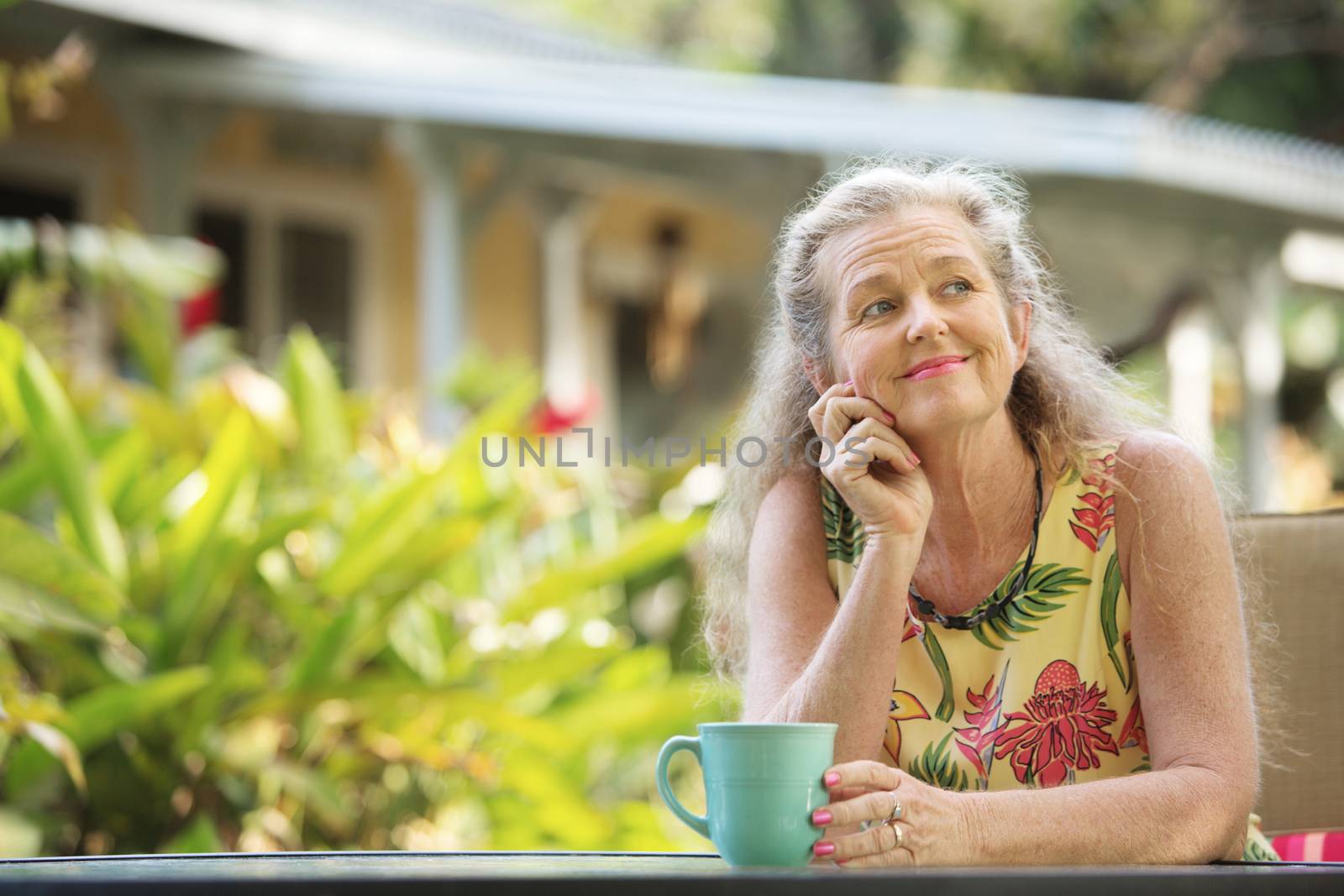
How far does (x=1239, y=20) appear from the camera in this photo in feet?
70.8

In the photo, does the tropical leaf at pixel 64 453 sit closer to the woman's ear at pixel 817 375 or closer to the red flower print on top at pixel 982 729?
the woman's ear at pixel 817 375

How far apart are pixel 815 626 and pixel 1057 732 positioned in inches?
11.4

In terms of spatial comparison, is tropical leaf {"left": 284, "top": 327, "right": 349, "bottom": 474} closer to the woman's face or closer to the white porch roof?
the woman's face

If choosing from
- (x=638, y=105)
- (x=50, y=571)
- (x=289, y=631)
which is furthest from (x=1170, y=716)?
(x=638, y=105)

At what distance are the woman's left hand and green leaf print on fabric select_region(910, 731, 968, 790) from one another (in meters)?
0.36

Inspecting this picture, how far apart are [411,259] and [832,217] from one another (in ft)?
28.6

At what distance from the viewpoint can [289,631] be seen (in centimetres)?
374

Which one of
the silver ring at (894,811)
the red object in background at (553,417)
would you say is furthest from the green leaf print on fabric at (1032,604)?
the red object in background at (553,417)

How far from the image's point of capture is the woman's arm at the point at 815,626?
62.1 inches

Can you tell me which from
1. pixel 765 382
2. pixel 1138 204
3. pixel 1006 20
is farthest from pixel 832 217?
pixel 1006 20

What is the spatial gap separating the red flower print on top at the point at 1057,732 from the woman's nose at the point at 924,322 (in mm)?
428

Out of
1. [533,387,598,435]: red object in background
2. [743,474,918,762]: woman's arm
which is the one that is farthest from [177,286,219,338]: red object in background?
[743,474,918,762]: woman's arm

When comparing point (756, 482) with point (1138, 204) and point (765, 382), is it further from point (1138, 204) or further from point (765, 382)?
point (1138, 204)

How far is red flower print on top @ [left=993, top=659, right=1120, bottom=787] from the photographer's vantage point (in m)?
1.72
